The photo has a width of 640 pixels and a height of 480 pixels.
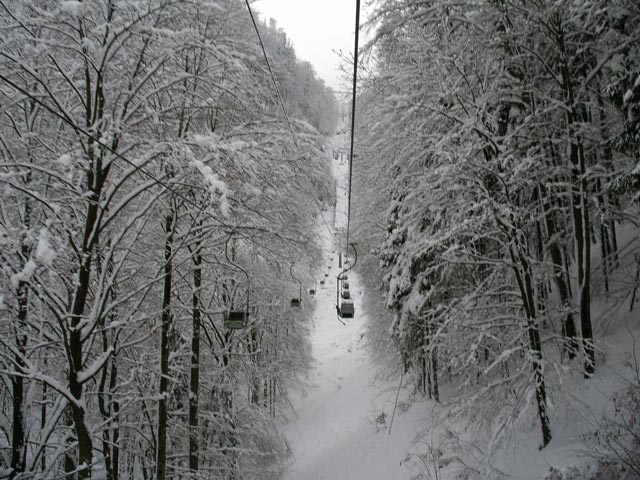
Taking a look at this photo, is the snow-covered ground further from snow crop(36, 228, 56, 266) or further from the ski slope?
snow crop(36, 228, 56, 266)

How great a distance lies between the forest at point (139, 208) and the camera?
3.89 metres

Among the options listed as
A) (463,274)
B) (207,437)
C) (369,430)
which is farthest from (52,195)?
(369,430)

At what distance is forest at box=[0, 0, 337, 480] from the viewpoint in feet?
12.8

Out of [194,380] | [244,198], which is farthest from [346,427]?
[244,198]

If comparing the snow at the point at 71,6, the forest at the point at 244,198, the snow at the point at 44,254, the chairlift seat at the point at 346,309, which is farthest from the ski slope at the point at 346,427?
the snow at the point at 44,254

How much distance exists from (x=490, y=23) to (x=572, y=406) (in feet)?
20.4

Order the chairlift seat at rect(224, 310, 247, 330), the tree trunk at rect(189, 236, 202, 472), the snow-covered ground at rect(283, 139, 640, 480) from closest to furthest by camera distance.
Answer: the snow-covered ground at rect(283, 139, 640, 480), the chairlift seat at rect(224, 310, 247, 330), the tree trunk at rect(189, 236, 202, 472)

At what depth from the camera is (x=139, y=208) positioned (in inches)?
223

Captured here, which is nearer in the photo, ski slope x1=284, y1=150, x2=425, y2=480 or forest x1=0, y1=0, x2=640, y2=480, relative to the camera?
forest x1=0, y1=0, x2=640, y2=480

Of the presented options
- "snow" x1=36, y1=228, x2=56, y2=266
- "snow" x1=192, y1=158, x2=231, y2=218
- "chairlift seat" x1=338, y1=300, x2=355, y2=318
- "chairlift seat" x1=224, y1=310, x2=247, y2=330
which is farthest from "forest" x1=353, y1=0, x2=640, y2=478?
"snow" x1=36, y1=228, x2=56, y2=266

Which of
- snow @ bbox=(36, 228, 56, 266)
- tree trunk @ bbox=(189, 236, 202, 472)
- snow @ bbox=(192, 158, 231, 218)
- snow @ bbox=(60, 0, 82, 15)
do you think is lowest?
tree trunk @ bbox=(189, 236, 202, 472)

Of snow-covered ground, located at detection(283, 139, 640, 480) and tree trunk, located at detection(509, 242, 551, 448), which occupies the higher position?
tree trunk, located at detection(509, 242, 551, 448)

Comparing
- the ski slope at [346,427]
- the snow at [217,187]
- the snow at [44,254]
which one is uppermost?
the snow at [217,187]

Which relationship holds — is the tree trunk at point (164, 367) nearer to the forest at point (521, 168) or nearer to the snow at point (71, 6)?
the snow at point (71, 6)
